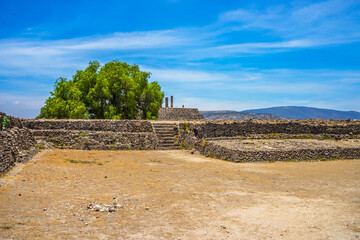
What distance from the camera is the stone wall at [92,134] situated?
61.5 ft

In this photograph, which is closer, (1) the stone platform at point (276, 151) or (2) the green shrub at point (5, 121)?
(2) the green shrub at point (5, 121)

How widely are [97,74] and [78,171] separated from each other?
24.1 m

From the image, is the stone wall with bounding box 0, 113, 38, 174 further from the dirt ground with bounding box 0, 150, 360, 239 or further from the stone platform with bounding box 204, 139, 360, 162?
the stone platform with bounding box 204, 139, 360, 162

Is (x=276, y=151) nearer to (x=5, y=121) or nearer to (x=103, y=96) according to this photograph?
(x=5, y=121)

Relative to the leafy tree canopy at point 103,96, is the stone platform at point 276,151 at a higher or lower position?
lower

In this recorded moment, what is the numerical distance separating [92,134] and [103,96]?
1426 cm

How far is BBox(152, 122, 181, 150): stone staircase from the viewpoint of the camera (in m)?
20.5

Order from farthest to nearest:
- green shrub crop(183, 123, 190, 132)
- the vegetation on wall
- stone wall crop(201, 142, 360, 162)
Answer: green shrub crop(183, 123, 190, 132) < stone wall crop(201, 142, 360, 162) < the vegetation on wall

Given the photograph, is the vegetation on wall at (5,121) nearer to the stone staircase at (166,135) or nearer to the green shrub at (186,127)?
the stone staircase at (166,135)

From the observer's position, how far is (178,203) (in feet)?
25.5

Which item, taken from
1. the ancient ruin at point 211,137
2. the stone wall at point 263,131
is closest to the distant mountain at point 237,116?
the stone wall at point 263,131

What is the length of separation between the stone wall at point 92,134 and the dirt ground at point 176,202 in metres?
5.36

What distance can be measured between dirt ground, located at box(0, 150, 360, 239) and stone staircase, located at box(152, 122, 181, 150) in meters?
6.89

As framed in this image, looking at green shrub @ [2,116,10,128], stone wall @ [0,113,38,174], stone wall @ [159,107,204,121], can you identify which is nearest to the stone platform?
stone wall @ [0,113,38,174]
